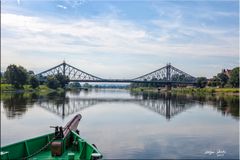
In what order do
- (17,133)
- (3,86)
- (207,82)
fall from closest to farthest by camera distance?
(17,133)
(3,86)
(207,82)

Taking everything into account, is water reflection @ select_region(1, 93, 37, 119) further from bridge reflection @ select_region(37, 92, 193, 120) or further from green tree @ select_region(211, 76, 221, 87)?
green tree @ select_region(211, 76, 221, 87)

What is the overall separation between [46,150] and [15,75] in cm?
10036

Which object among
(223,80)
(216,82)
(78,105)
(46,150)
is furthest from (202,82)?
(46,150)

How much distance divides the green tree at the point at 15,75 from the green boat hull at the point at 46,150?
99329mm

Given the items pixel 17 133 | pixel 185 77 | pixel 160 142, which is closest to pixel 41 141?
pixel 160 142

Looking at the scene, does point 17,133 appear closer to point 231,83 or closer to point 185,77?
point 231,83

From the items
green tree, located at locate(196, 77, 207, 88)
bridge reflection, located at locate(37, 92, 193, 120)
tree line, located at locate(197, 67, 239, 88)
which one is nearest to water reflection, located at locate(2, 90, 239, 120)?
bridge reflection, located at locate(37, 92, 193, 120)

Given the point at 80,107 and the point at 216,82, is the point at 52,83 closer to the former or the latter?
the point at 216,82

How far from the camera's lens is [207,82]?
509ft

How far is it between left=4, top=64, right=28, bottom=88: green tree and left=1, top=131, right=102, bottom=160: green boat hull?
3911 inches

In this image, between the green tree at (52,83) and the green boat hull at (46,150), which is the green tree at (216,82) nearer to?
the green tree at (52,83)

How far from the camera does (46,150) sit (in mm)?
14180

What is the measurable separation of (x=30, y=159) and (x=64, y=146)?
5.88 feet

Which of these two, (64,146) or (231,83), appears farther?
(231,83)
